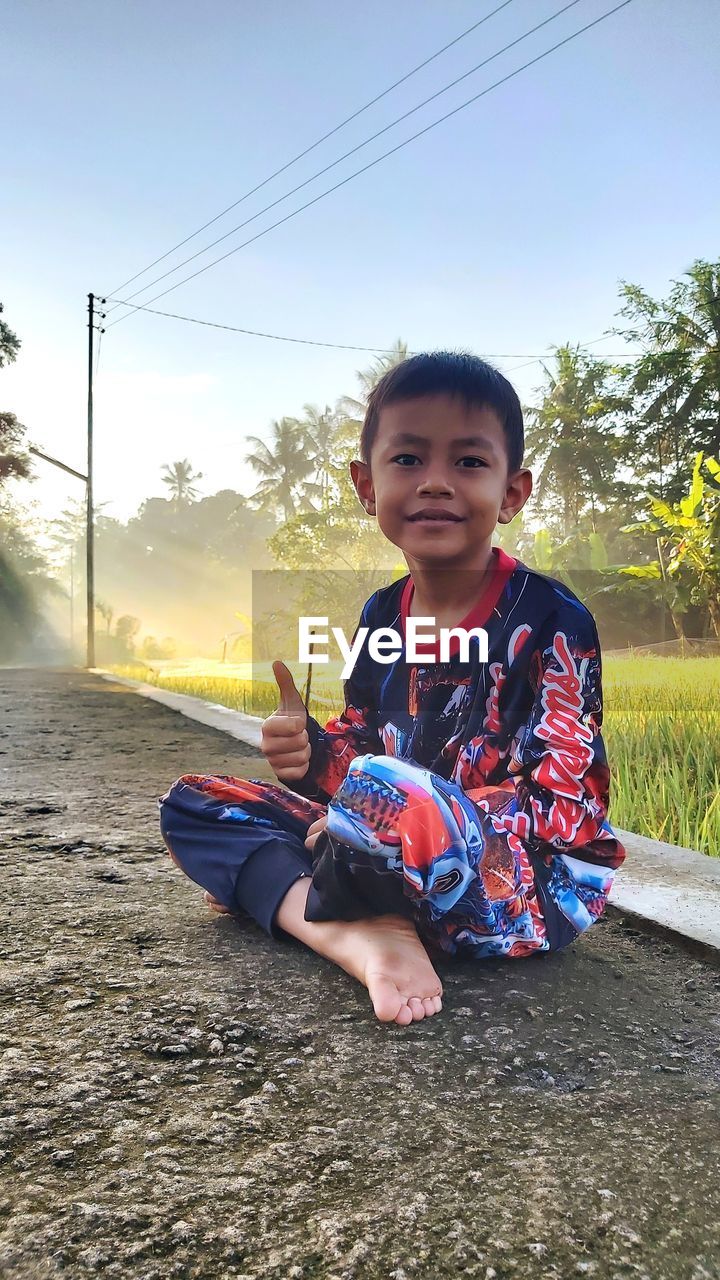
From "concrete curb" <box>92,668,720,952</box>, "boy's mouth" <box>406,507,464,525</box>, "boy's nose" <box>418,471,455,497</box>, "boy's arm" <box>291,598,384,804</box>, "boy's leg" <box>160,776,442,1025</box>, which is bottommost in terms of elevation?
"concrete curb" <box>92,668,720,952</box>

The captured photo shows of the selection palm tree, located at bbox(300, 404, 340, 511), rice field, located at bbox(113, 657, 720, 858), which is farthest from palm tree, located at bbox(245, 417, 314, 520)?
rice field, located at bbox(113, 657, 720, 858)

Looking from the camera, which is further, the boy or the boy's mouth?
the boy's mouth

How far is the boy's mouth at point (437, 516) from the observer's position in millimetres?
1583

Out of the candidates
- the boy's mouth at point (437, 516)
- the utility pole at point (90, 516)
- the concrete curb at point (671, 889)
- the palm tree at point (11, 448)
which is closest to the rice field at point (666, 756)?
the concrete curb at point (671, 889)

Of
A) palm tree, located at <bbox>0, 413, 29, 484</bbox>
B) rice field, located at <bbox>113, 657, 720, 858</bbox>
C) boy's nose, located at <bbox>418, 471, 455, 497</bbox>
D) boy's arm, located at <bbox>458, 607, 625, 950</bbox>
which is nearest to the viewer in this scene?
boy's arm, located at <bbox>458, 607, 625, 950</bbox>

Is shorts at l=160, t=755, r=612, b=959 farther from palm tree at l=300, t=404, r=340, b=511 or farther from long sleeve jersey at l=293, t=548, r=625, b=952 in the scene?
palm tree at l=300, t=404, r=340, b=511

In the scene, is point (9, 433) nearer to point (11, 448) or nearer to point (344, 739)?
point (11, 448)

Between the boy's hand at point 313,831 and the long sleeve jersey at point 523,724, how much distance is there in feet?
0.24

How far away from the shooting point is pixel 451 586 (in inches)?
67.3

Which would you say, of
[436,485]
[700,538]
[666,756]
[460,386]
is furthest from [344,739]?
[700,538]

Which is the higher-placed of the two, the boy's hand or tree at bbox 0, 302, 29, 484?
tree at bbox 0, 302, 29, 484

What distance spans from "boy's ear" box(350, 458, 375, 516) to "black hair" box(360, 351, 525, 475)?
0.09m

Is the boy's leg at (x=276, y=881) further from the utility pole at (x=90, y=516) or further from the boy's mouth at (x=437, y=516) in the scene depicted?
the utility pole at (x=90, y=516)

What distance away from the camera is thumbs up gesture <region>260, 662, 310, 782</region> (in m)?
1.67
